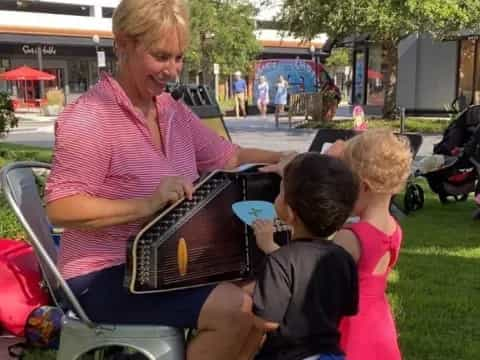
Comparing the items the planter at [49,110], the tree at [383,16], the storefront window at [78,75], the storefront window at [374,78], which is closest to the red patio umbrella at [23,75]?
the planter at [49,110]

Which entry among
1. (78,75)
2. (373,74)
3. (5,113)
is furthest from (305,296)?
(78,75)

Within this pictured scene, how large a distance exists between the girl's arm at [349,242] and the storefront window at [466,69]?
21222 mm

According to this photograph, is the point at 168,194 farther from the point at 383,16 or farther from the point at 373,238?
the point at 383,16

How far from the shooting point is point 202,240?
6.93 ft

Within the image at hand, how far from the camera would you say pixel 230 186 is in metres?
2.22

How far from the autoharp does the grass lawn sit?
1510 mm

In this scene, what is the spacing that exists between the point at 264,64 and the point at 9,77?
11877 mm

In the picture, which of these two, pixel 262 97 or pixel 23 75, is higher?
pixel 23 75

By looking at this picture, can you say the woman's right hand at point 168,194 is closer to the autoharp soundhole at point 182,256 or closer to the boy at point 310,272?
the autoharp soundhole at point 182,256

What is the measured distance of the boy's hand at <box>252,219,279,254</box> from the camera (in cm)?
223

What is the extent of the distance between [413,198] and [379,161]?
16.6 ft

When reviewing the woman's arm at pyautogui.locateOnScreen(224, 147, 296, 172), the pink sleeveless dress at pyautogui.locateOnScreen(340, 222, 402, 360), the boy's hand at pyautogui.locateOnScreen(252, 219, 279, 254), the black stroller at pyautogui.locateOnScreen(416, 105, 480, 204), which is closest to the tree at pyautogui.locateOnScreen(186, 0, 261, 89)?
the black stroller at pyautogui.locateOnScreen(416, 105, 480, 204)

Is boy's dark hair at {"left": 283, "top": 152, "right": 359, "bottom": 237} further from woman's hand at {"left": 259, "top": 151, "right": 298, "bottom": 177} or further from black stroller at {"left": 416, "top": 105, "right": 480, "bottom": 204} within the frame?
black stroller at {"left": 416, "top": 105, "right": 480, "bottom": 204}

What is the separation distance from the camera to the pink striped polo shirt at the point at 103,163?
2.04 meters
